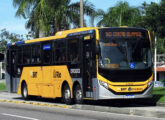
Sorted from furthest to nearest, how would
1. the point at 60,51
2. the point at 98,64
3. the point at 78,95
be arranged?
the point at 60,51
the point at 78,95
the point at 98,64

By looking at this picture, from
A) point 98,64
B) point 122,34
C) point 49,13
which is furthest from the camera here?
point 49,13

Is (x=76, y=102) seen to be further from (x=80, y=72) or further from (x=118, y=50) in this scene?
(x=118, y=50)

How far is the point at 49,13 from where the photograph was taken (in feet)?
113

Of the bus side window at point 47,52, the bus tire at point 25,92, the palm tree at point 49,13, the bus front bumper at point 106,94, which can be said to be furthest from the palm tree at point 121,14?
the bus front bumper at point 106,94

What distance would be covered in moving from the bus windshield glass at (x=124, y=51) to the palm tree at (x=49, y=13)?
50.0ft

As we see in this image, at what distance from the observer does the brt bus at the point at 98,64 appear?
62.2 ft

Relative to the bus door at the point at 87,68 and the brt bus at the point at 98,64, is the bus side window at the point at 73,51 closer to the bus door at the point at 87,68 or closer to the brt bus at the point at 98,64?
the brt bus at the point at 98,64

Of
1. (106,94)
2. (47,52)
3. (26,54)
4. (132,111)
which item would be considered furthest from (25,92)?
(132,111)

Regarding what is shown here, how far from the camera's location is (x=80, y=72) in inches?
806

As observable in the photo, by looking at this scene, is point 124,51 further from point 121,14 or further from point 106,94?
point 121,14

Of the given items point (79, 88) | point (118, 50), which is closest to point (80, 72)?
point (79, 88)

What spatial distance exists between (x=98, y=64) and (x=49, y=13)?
1601cm

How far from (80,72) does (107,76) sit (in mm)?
1919

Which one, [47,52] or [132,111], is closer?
[132,111]
